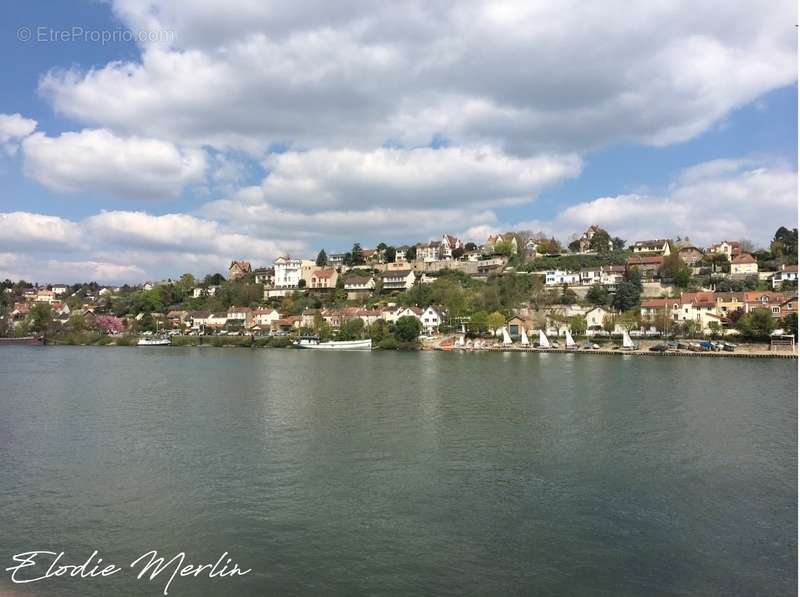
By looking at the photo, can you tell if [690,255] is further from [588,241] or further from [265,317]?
[265,317]

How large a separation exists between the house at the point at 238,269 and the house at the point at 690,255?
7277 cm

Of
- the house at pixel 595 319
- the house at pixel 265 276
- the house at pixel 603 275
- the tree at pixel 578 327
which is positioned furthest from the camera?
the house at pixel 265 276

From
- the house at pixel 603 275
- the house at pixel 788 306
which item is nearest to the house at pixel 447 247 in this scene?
the house at pixel 603 275

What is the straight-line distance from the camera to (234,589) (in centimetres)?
886

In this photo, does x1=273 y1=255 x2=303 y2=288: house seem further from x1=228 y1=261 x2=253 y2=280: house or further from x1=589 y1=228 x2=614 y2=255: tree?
x1=589 y1=228 x2=614 y2=255: tree

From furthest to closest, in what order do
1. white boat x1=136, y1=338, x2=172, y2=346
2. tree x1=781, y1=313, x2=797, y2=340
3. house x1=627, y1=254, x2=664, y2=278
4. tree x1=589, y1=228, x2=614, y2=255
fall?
tree x1=589, y1=228, x2=614, y2=255, house x1=627, y1=254, x2=664, y2=278, white boat x1=136, y1=338, x2=172, y2=346, tree x1=781, y1=313, x2=797, y2=340

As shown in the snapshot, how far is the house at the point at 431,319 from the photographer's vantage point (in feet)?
231

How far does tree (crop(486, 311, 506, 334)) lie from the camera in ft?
219

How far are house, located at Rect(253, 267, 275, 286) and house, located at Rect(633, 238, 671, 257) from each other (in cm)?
5828

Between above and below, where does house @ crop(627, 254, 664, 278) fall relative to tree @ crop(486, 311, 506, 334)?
above

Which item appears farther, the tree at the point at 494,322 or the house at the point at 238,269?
the house at the point at 238,269

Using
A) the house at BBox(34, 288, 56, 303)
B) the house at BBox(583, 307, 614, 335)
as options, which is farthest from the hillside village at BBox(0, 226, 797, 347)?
the house at BBox(34, 288, 56, 303)

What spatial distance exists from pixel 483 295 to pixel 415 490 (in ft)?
207

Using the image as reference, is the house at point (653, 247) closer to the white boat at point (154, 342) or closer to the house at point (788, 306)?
the house at point (788, 306)
